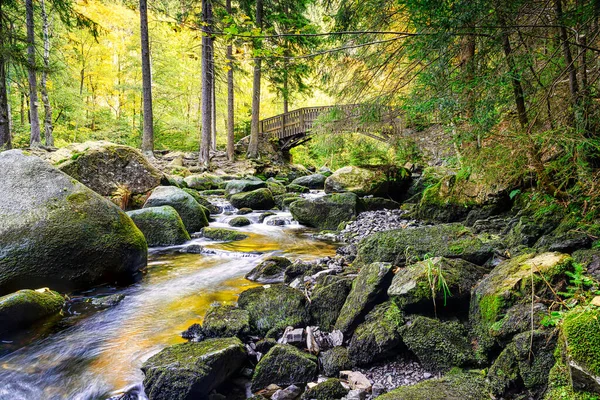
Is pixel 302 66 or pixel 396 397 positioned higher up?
pixel 302 66

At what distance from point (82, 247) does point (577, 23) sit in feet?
17.9

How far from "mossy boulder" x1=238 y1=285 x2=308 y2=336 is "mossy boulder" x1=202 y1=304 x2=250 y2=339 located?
4.0 inches

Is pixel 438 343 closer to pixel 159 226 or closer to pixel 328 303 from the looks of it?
pixel 328 303

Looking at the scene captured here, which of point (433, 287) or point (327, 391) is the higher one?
point (433, 287)

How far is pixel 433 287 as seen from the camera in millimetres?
2734

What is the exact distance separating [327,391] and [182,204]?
6215mm

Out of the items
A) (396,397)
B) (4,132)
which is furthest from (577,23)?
(4,132)

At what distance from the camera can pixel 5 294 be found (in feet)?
12.1

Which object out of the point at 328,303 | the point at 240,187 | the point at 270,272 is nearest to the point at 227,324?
the point at 328,303

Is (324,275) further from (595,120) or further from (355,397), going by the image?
(595,120)

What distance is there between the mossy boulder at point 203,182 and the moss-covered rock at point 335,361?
1123 cm

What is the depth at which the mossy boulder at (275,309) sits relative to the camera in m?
3.31

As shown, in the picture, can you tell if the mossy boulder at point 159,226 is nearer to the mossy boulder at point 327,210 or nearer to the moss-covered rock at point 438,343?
the mossy boulder at point 327,210

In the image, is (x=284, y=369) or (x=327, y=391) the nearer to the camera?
(x=327, y=391)
